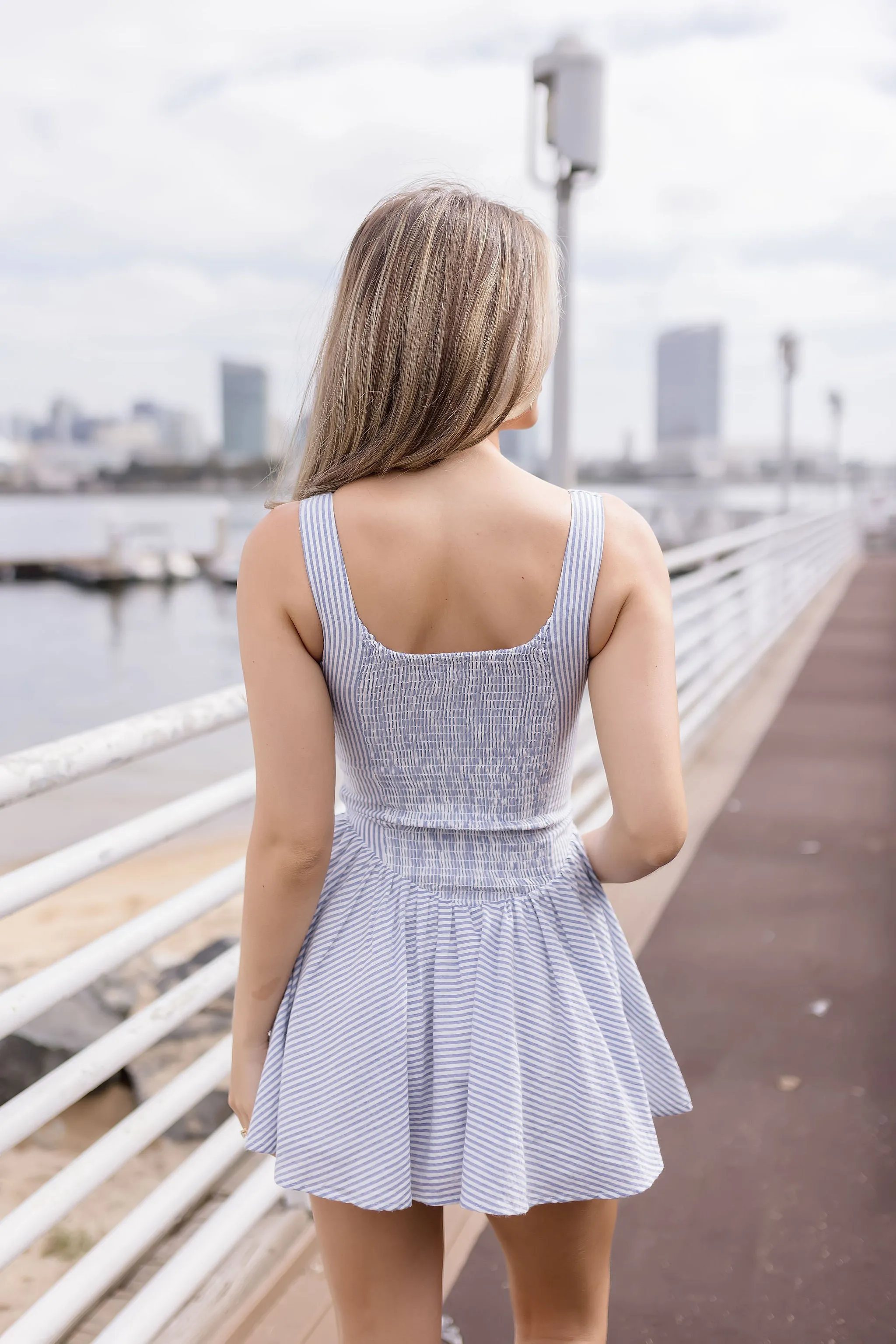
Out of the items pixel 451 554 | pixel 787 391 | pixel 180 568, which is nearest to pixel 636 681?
pixel 451 554

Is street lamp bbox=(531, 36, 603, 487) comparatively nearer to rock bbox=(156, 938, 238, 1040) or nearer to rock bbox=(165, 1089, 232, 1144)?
rock bbox=(156, 938, 238, 1040)

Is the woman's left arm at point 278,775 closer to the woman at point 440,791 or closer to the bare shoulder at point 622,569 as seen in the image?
the woman at point 440,791

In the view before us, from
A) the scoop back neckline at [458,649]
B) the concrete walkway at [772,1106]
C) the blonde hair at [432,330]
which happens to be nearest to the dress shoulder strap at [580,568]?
the scoop back neckline at [458,649]

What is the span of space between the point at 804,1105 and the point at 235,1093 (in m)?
1.95

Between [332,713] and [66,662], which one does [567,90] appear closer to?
[332,713]

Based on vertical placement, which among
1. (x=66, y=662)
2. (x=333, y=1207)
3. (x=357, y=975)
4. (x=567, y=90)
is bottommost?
(x=66, y=662)

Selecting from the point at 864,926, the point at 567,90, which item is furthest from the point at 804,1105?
the point at 567,90

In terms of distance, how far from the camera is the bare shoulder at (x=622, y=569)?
1098 millimetres

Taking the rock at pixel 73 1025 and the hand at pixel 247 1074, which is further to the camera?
the rock at pixel 73 1025

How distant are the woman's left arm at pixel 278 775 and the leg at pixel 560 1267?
0.36 metres

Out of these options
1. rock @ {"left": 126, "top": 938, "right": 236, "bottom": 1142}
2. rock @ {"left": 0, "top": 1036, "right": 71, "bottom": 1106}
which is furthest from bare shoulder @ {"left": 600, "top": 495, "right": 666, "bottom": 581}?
rock @ {"left": 0, "top": 1036, "right": 71, "bottom": 1106}

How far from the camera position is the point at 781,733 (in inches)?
280

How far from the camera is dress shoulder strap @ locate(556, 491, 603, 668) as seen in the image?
1.09 meters

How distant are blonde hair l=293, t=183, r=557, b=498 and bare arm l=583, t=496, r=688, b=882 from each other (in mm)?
164
